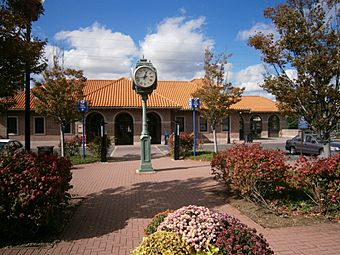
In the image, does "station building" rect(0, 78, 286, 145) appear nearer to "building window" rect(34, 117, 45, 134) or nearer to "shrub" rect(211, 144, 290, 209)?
"building window" rect(34, 117, 45, 134)

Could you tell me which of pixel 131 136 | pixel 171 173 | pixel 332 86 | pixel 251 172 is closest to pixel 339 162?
pixel 251 172

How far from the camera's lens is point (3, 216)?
177 inches

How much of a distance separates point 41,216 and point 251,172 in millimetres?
3998

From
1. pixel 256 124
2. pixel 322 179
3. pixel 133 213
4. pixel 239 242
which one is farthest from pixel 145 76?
pixel 256 124

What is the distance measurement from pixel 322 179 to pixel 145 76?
7.53m

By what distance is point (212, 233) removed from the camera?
288 centimetres

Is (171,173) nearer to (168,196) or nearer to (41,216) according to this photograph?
(168,196)

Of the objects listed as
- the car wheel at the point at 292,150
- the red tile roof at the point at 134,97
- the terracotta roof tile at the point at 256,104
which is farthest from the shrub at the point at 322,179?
the terracotta roof tile at the point at 256,104

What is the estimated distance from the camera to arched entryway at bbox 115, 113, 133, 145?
1113 inches

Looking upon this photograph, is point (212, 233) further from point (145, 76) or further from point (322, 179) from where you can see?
point (145, 76)

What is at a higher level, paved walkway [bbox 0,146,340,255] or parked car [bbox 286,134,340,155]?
parked car [bbox 286,134,340,155]

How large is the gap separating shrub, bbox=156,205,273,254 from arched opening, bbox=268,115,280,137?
37173 mm

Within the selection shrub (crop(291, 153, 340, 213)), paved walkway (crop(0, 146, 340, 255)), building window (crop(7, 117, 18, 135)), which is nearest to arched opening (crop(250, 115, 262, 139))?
building window (crop(7, 117, 18, 135))

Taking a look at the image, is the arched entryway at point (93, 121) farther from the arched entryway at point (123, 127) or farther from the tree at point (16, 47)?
the tree at point (16, 47)
